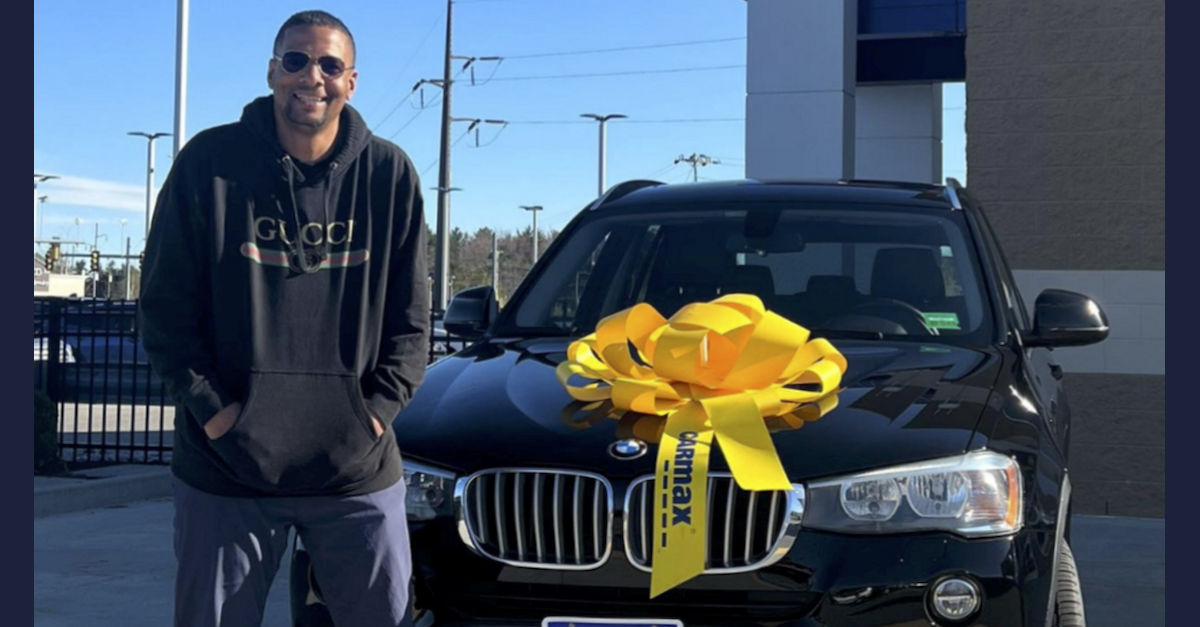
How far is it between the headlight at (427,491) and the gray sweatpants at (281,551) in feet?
0.63

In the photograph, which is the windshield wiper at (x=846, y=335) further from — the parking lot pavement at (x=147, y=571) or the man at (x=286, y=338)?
the parking lot pavement at (x=147, y=571)

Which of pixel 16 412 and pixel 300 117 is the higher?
pixel 300 117

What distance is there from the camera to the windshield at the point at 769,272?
15.4ft

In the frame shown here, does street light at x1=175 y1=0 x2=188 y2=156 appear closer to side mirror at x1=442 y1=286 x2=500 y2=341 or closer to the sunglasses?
side mirror at x1=442 y1=286 x2=500 y2=341

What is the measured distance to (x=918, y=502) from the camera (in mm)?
3416

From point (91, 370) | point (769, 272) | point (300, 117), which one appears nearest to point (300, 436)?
point (300, 117)

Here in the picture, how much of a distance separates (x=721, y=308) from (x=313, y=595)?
1.30 metres

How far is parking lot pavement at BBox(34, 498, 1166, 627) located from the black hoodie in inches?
115

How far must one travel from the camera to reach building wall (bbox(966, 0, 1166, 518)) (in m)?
8.59

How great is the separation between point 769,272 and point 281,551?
220 cm

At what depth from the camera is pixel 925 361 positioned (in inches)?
164

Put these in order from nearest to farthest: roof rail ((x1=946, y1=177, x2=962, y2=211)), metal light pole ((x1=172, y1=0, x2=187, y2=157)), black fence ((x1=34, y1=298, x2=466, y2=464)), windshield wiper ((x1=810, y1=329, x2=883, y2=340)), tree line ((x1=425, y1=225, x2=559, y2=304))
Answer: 1. windshield wiper ((x1=810, y1=329, x2=883, y2=340))
2. roof rail ((x1=946, y1=177, x2=962, y2=211))
3. black fence ((x1=34, y1=298, x2=466, y2=464))
4. metal light pole ((x1=172, y1=0, x2=187, y2=157))
5. tree line ((x1=425, y1=225, x2=559, y2=304))

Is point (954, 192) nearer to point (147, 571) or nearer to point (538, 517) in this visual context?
point (538, 517)

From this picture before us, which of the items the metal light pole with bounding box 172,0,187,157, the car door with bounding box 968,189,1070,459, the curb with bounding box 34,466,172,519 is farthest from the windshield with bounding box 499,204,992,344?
the metal light pole with bounding box 172,0,187,157
